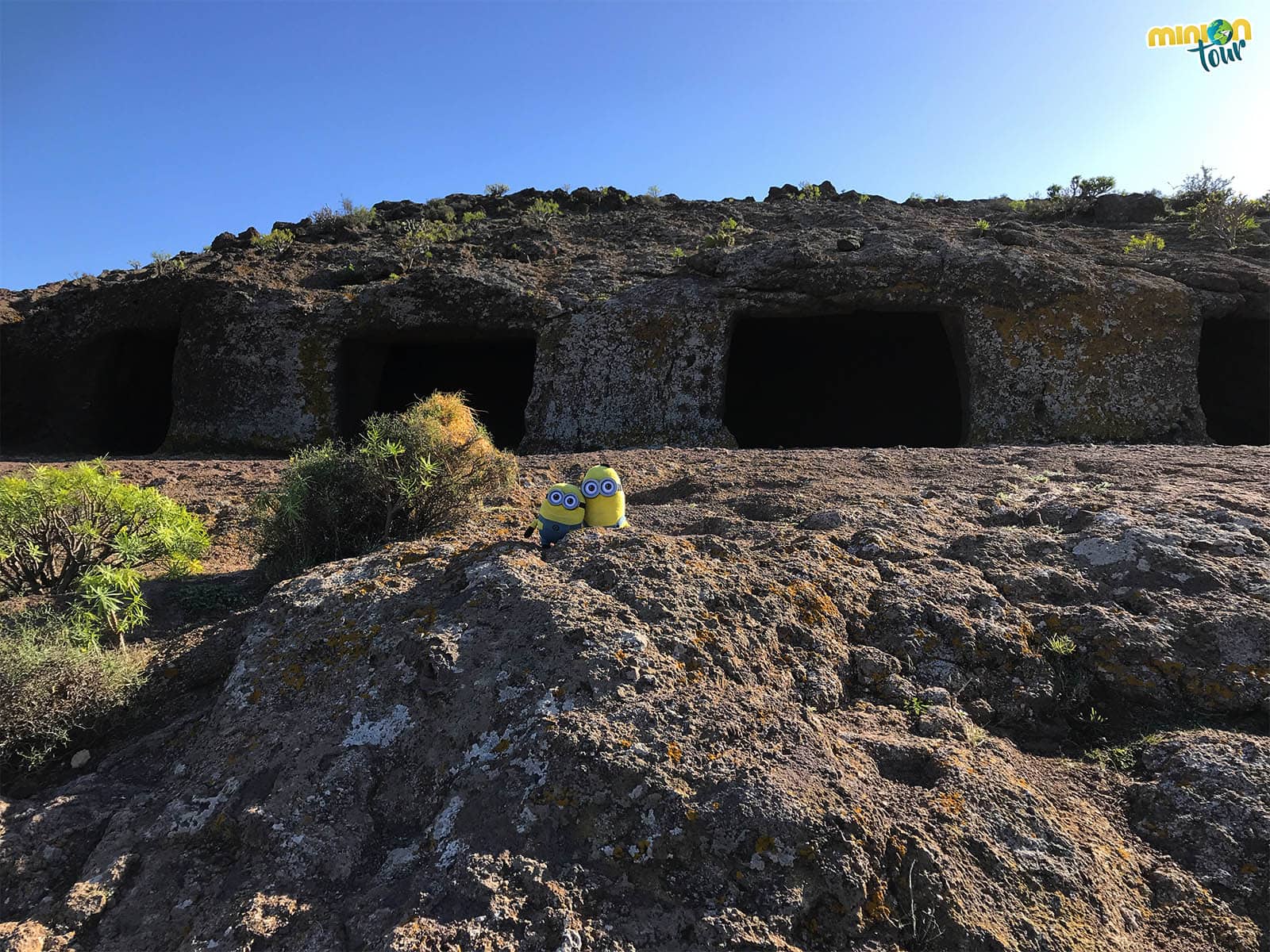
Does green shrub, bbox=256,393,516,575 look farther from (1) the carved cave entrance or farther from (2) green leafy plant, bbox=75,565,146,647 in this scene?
(1) the carved cave entrance

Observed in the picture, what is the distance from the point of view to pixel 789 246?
30.6ft

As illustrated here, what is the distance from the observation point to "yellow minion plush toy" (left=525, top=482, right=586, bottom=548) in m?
3.53

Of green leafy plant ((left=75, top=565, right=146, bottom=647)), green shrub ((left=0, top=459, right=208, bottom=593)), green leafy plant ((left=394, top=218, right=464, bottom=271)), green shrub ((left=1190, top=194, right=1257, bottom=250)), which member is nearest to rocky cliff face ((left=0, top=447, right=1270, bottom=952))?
green leafy plant ((left=75, top=565, right=146, bottom=647))

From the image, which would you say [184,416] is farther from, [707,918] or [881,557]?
[707,918]

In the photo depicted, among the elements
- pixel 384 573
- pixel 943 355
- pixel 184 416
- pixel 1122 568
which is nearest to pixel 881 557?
pixel 1122 568

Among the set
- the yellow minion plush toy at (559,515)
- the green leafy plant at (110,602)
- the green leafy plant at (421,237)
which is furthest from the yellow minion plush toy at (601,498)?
the green leafy plant at (421,237)

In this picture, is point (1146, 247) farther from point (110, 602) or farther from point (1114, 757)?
point (110, 602)

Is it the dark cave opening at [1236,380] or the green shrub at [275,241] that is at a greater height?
the green shrub at [275,241]

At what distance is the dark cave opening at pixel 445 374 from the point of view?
10008mm

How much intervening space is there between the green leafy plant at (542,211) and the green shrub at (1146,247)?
8734mm

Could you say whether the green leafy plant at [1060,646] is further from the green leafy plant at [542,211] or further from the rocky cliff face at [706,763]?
the green leafy plant at [542,211]

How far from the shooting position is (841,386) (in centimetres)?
1373

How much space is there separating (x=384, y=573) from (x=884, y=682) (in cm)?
215

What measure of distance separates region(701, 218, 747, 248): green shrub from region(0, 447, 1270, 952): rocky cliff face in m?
7.70
